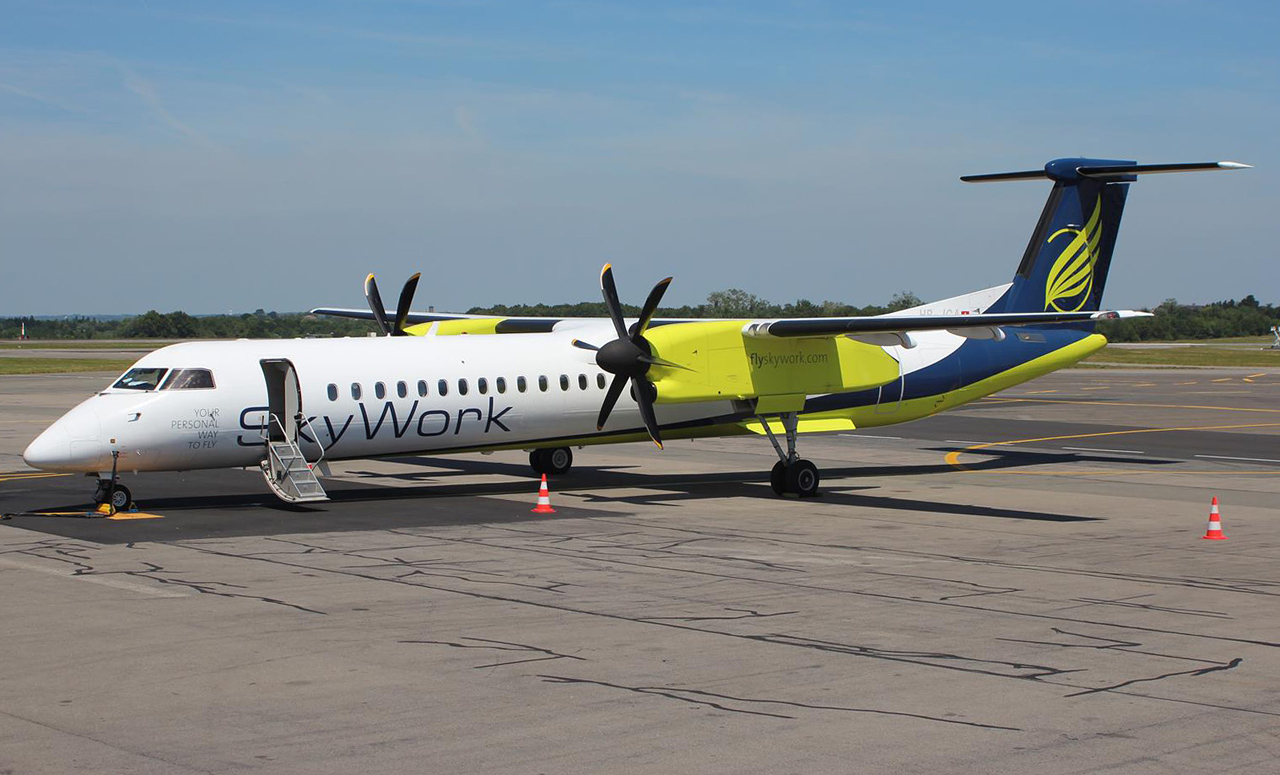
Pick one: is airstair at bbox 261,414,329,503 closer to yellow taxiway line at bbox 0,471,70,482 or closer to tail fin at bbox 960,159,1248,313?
yellow taxiway line at bbox 0,471,70,482

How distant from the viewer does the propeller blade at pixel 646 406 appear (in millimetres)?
23625

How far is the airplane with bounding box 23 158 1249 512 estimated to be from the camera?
21.4 meters

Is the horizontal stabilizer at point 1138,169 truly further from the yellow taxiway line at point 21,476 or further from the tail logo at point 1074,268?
the yellow taxiway line at point 21,476

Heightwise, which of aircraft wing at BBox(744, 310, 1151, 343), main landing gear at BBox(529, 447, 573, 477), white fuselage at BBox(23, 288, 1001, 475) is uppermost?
aircraft wing at BBox(744, 310, 1151, 343)

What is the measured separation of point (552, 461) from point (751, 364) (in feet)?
16.1

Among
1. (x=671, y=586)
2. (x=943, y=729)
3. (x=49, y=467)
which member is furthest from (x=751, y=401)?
(x=943, y=729)

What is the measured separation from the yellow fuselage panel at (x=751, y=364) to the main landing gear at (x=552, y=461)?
379 centimetres

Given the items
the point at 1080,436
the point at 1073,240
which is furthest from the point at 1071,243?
the point at 1080,436

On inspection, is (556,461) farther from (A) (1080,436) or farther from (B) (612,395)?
(A) (1080,436)

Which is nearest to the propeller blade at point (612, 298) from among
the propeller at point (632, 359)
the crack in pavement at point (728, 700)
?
the propeller at point (632, 359)

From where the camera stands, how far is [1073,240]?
29.5m

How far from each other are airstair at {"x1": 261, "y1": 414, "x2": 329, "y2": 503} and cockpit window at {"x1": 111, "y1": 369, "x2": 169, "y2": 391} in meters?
1.91

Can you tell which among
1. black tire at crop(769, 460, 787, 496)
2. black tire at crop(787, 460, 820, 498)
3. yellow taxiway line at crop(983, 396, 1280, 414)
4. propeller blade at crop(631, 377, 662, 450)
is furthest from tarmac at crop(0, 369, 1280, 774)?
yellow taxiway line at crop(983, 396, 1280, 414)

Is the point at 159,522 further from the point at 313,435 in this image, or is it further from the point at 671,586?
the point at 671,586
